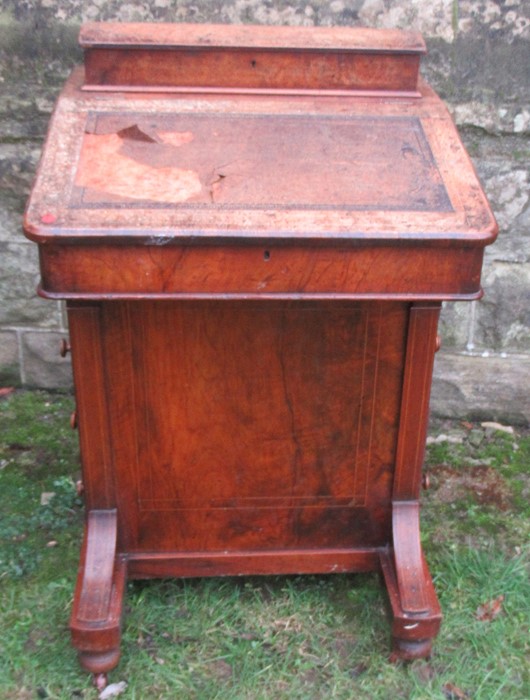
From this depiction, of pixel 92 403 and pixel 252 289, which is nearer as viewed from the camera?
pixel 252 289

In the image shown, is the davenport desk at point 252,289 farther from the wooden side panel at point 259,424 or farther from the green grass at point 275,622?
the green grass at point 275,622

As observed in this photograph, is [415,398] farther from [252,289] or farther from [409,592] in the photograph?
[252,289]

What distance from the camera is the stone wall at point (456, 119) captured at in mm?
2775

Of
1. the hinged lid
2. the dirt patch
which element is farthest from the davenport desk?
the dirt patch

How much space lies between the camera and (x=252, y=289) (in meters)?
1.78

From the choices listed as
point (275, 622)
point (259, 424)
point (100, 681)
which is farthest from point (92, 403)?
point (275, 622)

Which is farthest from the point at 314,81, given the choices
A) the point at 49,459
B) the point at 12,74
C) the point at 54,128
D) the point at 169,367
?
the point at 49,459

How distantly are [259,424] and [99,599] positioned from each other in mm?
603

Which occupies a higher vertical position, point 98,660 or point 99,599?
point 99,599

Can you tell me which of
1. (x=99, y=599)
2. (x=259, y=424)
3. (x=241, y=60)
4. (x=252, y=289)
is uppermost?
(x=241, y=60)

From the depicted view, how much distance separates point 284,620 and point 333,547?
0.82 ft

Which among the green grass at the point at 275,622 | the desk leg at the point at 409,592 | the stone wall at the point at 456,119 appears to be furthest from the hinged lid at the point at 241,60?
the green grass at the point at 275,622

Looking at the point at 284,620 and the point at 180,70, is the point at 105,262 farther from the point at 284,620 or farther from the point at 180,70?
the point at 284,620

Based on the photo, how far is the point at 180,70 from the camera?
→ 222 centimetres
